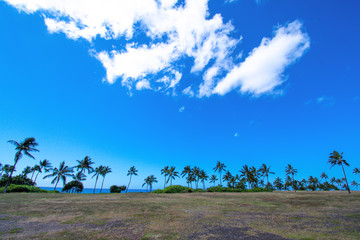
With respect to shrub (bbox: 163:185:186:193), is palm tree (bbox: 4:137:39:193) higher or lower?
higher

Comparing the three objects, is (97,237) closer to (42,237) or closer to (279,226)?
(42,237)

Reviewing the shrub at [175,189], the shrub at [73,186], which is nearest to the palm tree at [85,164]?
the shrub at [73,186]

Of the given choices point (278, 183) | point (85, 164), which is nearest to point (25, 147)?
point (85, 164)

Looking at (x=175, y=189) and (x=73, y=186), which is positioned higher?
(x=175, y=189)

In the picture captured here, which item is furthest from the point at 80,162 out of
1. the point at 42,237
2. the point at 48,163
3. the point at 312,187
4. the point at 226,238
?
the point at 312,187

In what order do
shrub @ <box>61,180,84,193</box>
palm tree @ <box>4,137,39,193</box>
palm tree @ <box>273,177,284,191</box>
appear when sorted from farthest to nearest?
palm tree @ <box>273,177,284,191</box>, shrub @ <box>61,180,84,193</box>, palm tree @ <box>4,137,39,193</box>

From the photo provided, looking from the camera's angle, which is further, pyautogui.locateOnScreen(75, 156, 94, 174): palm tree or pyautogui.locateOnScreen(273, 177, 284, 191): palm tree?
pyautogui.locateOnScreen(273, 177, 284, 191): palm tree

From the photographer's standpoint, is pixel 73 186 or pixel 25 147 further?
pixel 73 186

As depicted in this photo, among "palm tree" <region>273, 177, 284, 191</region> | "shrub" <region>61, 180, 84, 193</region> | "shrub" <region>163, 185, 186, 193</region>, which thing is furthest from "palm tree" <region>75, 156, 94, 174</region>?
"palm tree" <region>273, 177, 284, 191</region>

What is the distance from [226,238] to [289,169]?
10063cm

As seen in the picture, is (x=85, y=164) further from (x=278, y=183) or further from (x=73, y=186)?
(x=278, y=183)

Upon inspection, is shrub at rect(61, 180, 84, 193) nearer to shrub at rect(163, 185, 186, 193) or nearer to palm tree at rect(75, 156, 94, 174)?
palm tree at rect(75, 156, 94, 174)

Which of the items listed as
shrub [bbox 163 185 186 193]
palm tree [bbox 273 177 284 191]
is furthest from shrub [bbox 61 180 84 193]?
palm tree [bbox 273 177 284 191]

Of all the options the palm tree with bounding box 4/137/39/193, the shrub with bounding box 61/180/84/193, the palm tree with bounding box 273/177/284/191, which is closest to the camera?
the palm tree with bounding box 4/137/39/193
